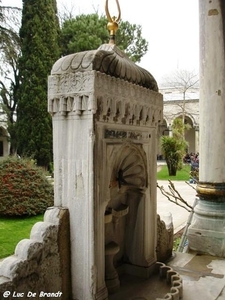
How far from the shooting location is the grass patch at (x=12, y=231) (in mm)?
6167

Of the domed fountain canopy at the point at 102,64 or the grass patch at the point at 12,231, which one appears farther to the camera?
the grass patch at the point at 12,231

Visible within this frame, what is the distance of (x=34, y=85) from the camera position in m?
18.5

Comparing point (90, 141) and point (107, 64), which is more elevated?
point (107, 64)

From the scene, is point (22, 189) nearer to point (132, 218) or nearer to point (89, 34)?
point (132, 218)

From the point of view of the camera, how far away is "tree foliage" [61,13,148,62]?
1980 cm

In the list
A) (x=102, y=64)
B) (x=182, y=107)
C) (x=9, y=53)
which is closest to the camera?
(x=102, y=64)

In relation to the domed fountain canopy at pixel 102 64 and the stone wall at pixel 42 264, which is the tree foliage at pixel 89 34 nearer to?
the domed fountain canopy at pixel 102 64

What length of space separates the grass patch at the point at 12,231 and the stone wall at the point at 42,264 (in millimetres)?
3648

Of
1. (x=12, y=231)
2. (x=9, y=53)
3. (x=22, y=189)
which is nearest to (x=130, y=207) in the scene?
(x=12, y=231)

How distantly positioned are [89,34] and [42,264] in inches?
771

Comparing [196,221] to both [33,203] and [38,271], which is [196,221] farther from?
[33,203]

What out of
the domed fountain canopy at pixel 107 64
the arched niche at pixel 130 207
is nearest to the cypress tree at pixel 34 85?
the arched niche at pixel 130 207

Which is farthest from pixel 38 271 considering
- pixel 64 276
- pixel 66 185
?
pixel 66 185

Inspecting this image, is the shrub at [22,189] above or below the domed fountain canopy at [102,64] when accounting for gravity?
below
